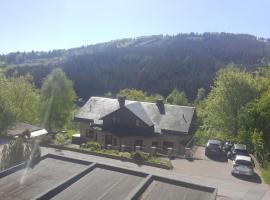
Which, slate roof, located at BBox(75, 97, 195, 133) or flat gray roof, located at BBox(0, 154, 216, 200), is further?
slate roof, located at BBox(75, 97, 195, 133)

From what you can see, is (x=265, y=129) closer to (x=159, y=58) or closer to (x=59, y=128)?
(x=59, y=128)

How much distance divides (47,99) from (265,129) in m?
34.5

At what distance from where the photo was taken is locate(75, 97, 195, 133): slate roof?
136 feet

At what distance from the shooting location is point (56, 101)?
5569 cm

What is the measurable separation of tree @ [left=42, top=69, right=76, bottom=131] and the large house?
10.9 metres

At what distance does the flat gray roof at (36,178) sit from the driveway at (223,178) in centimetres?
1043

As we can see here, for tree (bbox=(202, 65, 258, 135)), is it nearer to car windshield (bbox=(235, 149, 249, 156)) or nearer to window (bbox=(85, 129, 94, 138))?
car windshield (bbox=(235, 149, 249, 156))

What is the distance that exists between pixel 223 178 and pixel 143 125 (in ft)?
53.9

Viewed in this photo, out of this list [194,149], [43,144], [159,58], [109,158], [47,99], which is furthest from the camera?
[159,58]

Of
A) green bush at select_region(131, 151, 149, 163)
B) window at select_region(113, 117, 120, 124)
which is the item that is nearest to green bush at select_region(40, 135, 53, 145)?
window at select_region(113, 117, 120, 124)

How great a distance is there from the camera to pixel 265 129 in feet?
116

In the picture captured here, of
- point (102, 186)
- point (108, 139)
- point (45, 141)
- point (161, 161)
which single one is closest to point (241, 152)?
point (161, 161)

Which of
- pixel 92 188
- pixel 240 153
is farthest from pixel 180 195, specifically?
pixel 240 153

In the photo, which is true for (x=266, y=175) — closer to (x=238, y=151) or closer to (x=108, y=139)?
(x=238, y=151)
